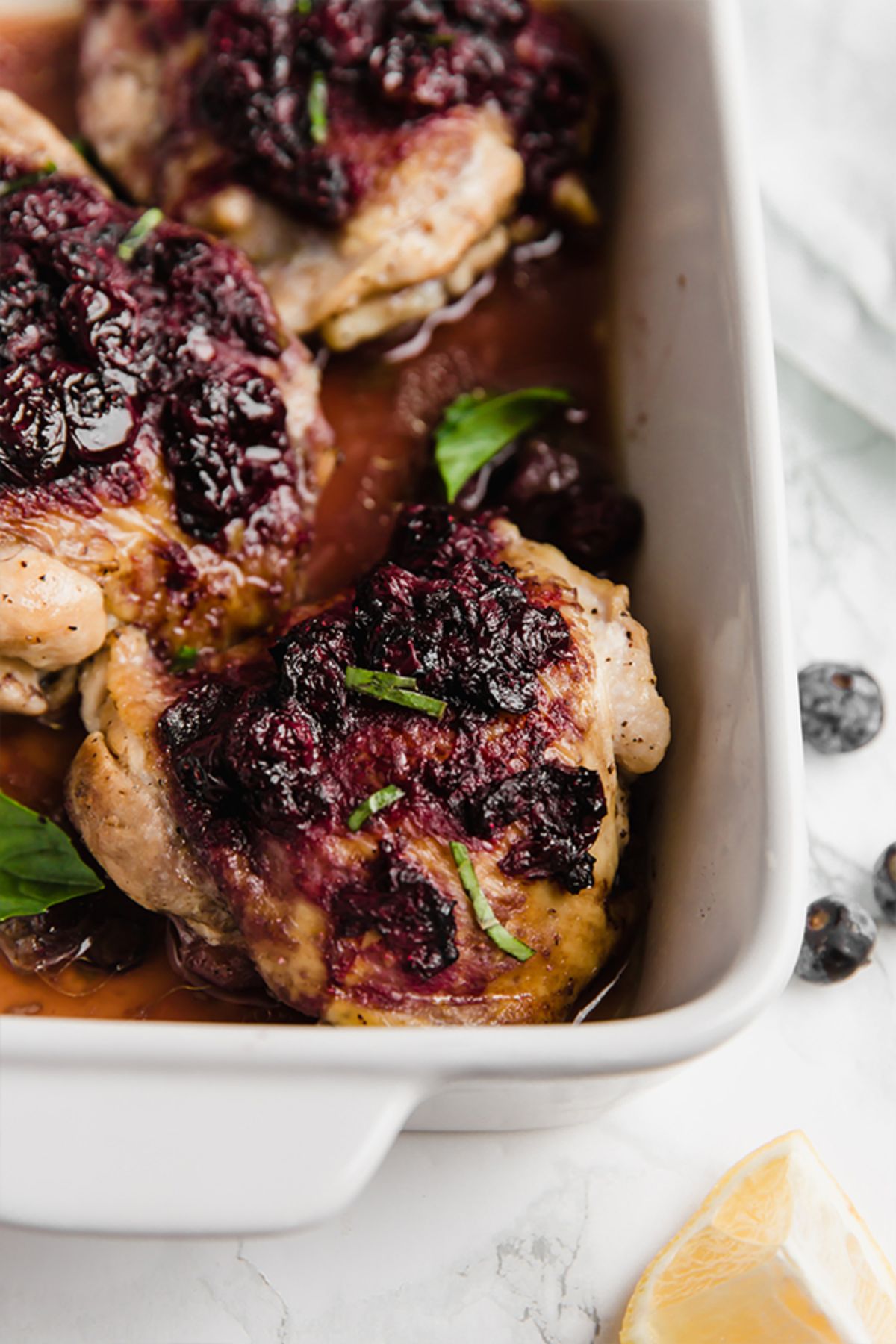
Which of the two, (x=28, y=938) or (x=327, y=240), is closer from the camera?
(x=28, y=938)

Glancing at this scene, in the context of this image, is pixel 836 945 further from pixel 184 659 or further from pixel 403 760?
pixel 184 659

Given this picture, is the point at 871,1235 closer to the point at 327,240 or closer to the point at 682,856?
the point at 682,856

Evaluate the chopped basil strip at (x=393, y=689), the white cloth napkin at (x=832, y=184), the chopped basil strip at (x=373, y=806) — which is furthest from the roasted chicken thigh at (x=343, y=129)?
the chopped basil strip at (x=373, y=806)

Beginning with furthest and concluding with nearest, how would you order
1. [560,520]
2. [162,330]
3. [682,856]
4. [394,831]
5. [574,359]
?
[574,359]
[560,520]
[162,330]
[682,856]
[394,831]

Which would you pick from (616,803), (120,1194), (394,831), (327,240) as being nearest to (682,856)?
(616,803)

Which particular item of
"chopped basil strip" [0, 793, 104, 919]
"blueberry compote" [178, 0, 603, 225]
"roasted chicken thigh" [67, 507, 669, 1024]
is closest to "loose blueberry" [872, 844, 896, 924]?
"roasted chicken thigh" [67, 507, 669, 1024]

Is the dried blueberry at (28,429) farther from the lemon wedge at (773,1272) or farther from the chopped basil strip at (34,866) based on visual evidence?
the lemon wedge at (773,1272)

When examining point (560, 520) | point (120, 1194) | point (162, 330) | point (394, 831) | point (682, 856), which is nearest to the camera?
point (120, 1194)
